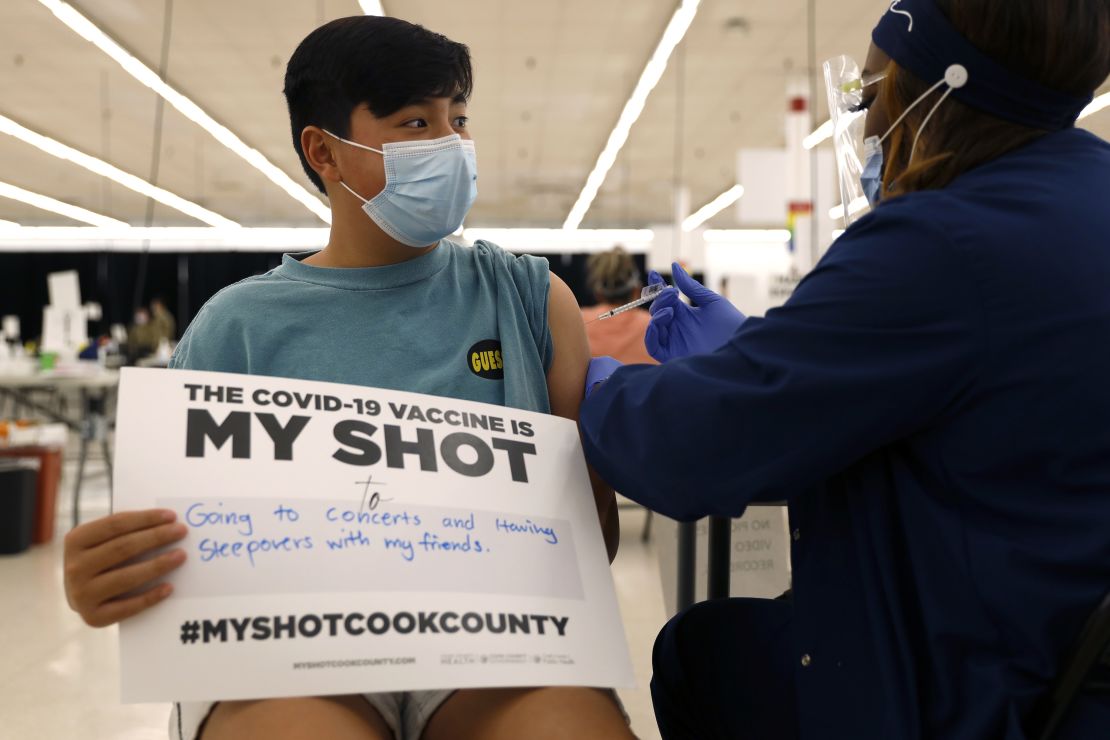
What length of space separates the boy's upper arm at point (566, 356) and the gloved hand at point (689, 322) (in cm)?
11

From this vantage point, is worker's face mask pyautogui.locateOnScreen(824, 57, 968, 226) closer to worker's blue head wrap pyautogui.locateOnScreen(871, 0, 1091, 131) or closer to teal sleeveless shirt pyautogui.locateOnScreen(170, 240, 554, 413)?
worker's blue head wrap pyautogui.locateOnScreen(871, 0, 1091, 131)

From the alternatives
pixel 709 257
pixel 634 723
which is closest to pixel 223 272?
pixel 709 257

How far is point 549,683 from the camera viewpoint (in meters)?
0.91

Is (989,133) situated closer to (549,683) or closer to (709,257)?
(549,683)

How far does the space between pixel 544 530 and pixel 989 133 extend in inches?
24.3

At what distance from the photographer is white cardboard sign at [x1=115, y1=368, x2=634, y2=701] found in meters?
0.86

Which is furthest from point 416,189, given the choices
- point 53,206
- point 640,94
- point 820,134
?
point 53,206

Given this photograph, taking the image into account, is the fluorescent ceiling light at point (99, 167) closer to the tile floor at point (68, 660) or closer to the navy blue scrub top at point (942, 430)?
the tile floor at point (68, 660)

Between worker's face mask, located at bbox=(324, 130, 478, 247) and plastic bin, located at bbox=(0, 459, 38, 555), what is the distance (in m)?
4.09

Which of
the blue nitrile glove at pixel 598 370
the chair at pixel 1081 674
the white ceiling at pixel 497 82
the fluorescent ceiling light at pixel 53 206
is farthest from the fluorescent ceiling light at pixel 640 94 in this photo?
the fluorescent ceiling light at pixel 53 206

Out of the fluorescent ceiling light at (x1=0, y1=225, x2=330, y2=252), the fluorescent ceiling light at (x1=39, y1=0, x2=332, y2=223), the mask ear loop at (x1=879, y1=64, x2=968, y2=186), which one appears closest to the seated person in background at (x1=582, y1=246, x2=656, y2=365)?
the fluorescent ceiling light at (x1=39, y1=0, x2=332, y2=223)

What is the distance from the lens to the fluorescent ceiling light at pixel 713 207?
16219mm

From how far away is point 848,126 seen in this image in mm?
1195

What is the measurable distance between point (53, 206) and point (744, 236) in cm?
1435
